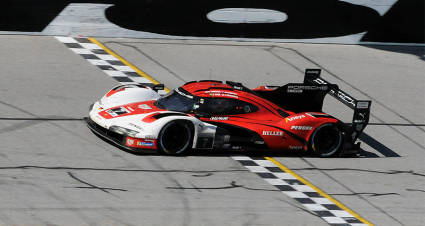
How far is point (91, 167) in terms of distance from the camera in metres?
8.55

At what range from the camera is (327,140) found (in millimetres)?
10078

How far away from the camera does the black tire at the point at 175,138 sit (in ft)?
29.7

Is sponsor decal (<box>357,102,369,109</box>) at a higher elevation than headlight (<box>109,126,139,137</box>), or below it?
higher

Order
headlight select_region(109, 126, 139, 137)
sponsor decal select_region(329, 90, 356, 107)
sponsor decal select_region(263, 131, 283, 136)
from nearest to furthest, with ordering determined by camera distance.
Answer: headlight select_region(109, 126, 139, 137) < sponsor decal select_region(263, 131, 283, 136) < sponsor decal select_region(329, 90, 356, 107)

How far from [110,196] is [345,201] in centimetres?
324

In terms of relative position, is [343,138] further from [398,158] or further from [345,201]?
[345,201]

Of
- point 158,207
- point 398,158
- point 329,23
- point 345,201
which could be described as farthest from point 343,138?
point 329,23

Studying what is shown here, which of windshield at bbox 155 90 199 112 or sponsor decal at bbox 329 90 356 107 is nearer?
windshield at bbox 155 90 199 112

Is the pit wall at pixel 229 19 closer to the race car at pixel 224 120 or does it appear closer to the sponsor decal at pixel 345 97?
the race car at pixel 224 120

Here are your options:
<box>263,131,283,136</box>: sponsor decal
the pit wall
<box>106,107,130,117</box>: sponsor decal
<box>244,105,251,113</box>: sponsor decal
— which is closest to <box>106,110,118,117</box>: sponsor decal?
<box>106,107,130,117</box>: sponsor decal

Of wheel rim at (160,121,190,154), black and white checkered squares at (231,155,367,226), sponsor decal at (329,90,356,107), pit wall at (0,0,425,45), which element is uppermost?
pit wall at (0,0,425,45)

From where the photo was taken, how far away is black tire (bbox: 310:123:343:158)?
9.91 meters

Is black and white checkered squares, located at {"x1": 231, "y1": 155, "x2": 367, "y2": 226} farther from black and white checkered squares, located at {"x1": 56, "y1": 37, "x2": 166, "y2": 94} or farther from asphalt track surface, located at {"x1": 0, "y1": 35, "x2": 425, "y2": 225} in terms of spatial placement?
black and white checkered squares, located at {"x1": 56, "y1": 37, "x2": 166, "y2": 94}

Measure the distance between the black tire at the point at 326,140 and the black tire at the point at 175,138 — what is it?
6.99ft
